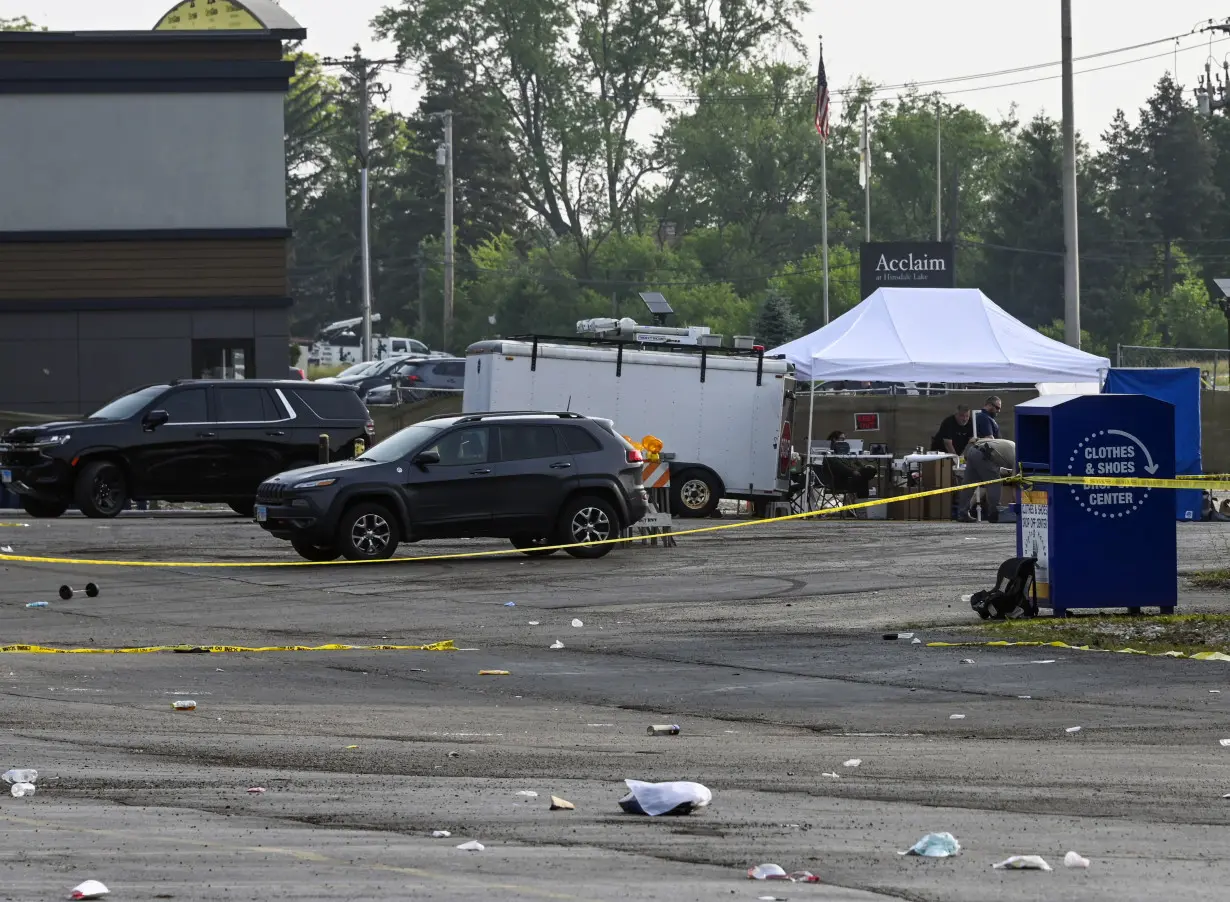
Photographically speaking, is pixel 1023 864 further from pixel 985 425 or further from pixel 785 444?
pixel 985 425

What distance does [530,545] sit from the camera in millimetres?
22219

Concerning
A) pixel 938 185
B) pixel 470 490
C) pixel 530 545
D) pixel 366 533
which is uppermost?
pixel 938 185

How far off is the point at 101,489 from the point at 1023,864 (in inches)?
845

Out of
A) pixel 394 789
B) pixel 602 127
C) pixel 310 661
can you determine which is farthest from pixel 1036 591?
pixel 602 127

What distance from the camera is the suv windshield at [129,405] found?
26.2 meters

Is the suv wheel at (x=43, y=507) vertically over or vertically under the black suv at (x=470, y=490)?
under

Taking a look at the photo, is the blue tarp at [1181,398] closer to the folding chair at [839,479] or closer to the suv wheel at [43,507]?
the folding chair at [839,479]

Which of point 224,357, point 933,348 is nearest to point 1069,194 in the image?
point 933,348

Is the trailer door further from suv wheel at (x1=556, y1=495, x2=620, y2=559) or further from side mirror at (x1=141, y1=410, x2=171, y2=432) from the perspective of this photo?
side mirror at (x1=141, y1=410, x2=171, y2=432)

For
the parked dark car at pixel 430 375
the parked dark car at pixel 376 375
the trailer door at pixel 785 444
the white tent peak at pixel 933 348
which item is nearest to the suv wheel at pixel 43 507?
the trailer door at pixel 785 444

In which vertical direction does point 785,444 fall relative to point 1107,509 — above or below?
above

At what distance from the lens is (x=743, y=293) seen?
9631 centimetres

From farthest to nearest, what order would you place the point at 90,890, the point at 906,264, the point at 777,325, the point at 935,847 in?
the point at 777,325 → the point at 906,264 → the point at 935,847 → the point at 90,890

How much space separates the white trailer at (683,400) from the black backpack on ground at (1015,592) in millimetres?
13533
